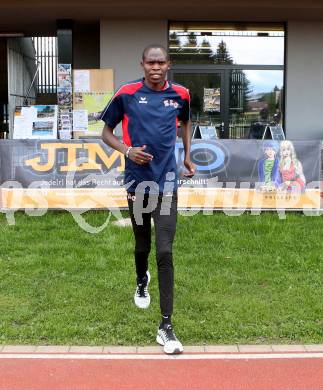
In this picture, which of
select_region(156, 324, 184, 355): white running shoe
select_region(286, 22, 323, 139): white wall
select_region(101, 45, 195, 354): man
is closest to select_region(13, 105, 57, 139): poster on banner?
select_region(286, 22, 323, 139): white wall

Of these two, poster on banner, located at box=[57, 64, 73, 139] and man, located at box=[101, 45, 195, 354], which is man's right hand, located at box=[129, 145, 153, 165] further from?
poster on banner, located at box=[57, 64, 73, 139]

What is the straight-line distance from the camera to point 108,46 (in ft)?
46.2

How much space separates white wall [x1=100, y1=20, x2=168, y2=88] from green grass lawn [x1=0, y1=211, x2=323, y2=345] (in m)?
6.68

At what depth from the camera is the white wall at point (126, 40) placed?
14.0 m

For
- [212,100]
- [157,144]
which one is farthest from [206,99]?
[157,144]

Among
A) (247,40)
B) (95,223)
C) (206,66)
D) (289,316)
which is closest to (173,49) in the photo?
(206,66)

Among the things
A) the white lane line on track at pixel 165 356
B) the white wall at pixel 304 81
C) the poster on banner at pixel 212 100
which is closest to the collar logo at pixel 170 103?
the white lane line on track at pixel 165 356

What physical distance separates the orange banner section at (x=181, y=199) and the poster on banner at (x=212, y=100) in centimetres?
584

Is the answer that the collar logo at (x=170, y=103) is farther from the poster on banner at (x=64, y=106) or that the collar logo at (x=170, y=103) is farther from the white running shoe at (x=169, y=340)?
the poster on banner at (x=64, y=106)

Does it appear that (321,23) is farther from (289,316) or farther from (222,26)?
(289,316)

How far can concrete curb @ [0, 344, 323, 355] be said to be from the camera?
4328mm

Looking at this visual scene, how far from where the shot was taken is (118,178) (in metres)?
9.01

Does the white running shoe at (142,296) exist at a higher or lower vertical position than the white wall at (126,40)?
lower
